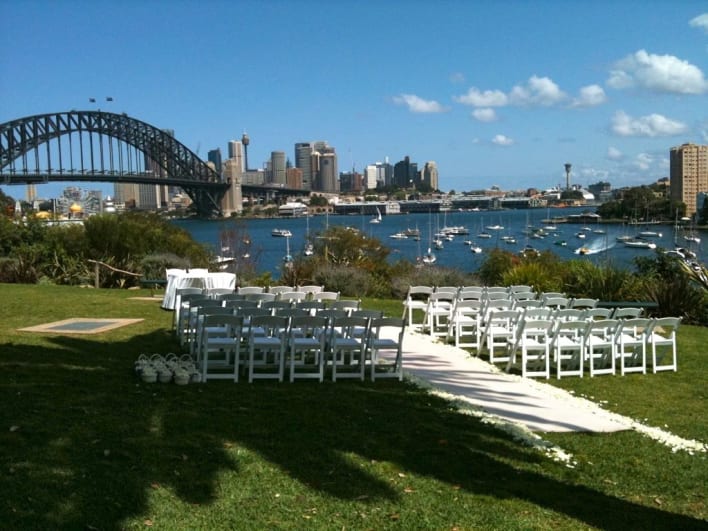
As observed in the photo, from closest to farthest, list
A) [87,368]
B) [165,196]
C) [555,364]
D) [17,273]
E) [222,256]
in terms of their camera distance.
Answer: [87,368] → [555,364] → [17,273] → [222,256] → [165,196]

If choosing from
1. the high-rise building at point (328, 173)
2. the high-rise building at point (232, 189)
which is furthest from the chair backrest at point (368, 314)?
the high-rise building at point (328, 173)

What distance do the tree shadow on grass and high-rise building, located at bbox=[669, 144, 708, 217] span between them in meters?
96.4

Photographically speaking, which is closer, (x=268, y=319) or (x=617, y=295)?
(x=268, y=319)

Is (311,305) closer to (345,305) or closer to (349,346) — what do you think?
(345,305)

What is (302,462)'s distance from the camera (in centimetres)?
495

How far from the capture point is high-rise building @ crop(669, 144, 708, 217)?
94.7m

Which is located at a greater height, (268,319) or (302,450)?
(268,319)

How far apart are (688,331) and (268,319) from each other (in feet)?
26.8

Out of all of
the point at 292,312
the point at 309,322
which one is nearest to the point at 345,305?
the point at 292,312

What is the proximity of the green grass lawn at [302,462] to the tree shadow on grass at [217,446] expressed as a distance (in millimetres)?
15

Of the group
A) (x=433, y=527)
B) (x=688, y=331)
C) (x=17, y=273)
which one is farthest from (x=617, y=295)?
(x=17, y=273)

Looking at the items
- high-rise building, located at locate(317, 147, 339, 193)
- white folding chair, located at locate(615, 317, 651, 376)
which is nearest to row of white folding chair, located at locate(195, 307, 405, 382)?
white folding chair, located at locate(615, 317, 651, 376)

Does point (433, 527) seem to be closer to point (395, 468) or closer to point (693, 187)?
point (395, 468)

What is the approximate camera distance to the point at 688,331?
12.7 m
